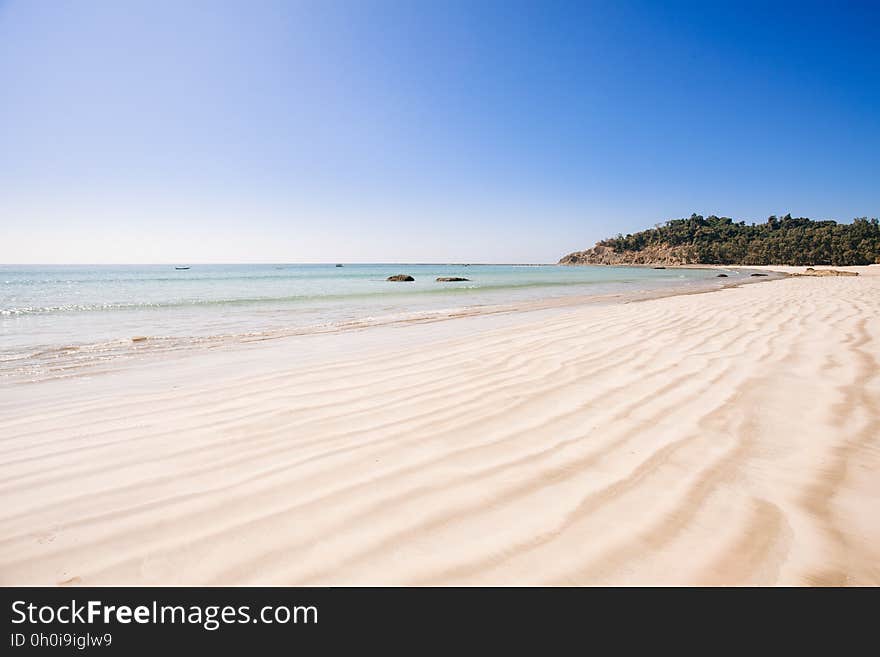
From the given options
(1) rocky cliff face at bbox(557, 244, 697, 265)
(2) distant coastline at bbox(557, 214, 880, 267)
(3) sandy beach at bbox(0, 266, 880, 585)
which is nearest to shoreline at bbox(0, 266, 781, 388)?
(3) sandy beach at bbox(0, 266, 880, 585)

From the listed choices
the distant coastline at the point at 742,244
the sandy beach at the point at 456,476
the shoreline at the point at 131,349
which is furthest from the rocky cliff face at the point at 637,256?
the sandy beach at the point at 456,476

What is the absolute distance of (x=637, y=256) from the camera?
123188 millimetres

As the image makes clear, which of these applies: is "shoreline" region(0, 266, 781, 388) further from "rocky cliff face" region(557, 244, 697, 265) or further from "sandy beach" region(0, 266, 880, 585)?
"rocky cliff face" region(557, 244, 697, 265)

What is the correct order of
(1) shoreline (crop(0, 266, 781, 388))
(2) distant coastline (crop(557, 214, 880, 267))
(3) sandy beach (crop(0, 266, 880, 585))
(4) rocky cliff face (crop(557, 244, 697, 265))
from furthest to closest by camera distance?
(4) rocky cliff face (crop(557, 244, 697, 265))
(2) distant coastline (crop(557, 214, 880, 267))
(1) shoreline (crop(0, 266, 781, 388))
(3) sandy beach (crop(0, 266, 880, 585))

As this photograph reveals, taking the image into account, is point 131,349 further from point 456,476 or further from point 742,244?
point 742,244

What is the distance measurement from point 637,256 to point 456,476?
448 feet

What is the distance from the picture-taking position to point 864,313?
305 inches

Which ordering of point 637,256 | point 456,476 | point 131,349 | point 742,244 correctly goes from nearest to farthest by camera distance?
point 456,476 < point 131,349 < point 742,244 < point 637,256

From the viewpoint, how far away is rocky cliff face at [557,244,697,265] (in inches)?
4166

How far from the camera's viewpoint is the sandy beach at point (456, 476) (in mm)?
1476

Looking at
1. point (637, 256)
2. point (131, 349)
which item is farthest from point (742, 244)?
point (131, 349)

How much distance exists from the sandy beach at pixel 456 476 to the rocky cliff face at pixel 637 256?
11316cm

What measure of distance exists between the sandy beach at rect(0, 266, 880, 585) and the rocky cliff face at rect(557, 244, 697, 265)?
11316 centimetres
